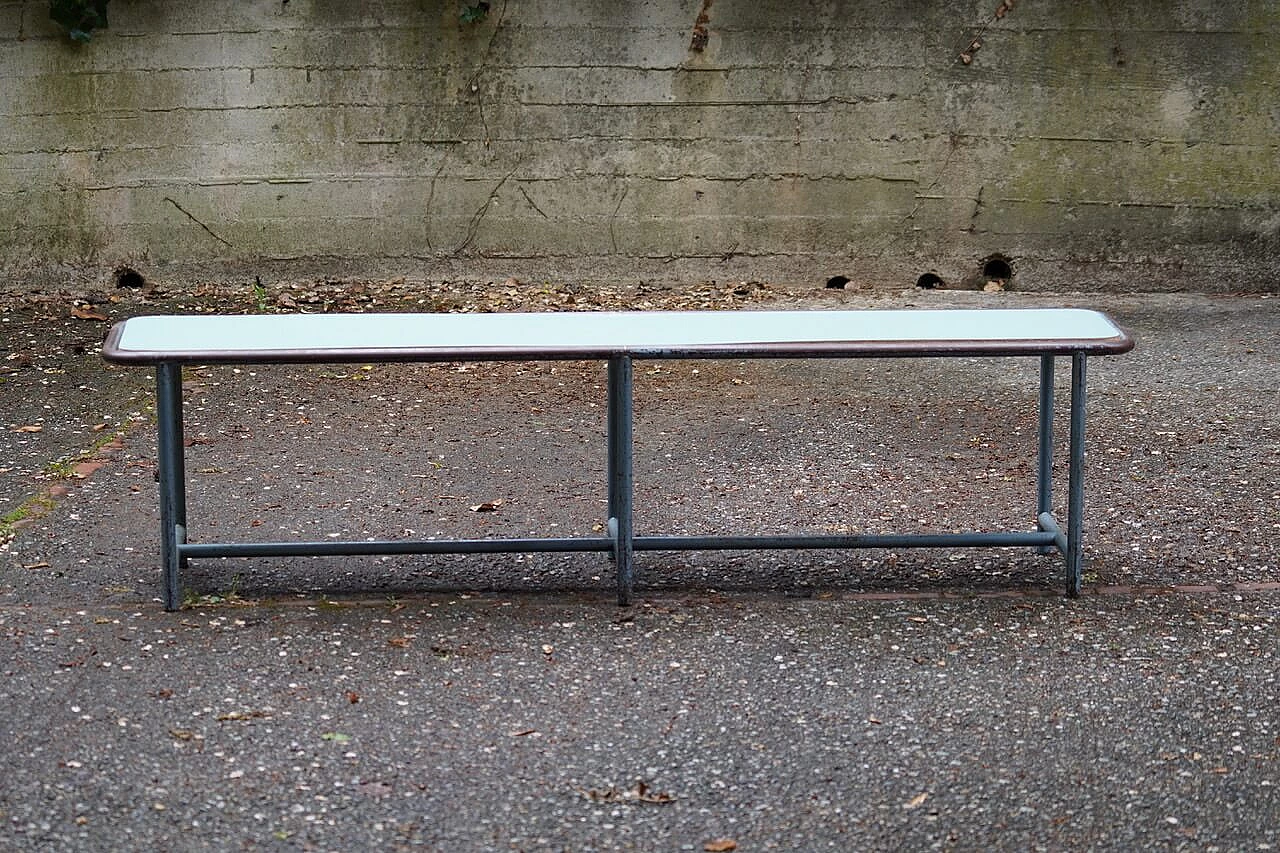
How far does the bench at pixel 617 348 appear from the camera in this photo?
11.4 ft

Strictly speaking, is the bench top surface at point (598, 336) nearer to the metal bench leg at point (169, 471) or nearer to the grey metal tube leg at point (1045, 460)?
the metal bench leg at point (169, 471)

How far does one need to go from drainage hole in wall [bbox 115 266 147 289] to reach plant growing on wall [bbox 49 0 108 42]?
3.81ft

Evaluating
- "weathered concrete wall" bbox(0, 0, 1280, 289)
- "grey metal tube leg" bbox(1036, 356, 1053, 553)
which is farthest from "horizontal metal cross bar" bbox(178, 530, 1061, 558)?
"weathered concrete wall" bbox(0, 0, 1280, 289)

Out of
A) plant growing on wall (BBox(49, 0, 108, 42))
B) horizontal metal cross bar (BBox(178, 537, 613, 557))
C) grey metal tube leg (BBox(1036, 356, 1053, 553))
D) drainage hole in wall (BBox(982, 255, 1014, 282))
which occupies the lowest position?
horizontal metal cross bar (BBox(178, 537, 613, 557))

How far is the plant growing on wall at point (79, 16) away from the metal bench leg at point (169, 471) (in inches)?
177

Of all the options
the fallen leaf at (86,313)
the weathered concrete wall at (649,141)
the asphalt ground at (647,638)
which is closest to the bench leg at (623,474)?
the asphalt ground at (647,638)

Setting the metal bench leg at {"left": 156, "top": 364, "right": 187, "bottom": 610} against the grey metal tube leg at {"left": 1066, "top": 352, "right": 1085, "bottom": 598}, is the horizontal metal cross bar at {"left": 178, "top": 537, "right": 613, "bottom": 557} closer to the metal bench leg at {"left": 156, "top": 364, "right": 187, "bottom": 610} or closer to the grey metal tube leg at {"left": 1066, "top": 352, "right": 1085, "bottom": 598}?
the metal bench leg at {"left": 156, "top": 364, "right": 187, "bottom": 610}

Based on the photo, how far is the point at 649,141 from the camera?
25.5 feet

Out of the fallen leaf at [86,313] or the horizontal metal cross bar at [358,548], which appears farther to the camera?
the fallen leaf at [86,313]

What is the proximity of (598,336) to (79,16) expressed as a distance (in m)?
4.98

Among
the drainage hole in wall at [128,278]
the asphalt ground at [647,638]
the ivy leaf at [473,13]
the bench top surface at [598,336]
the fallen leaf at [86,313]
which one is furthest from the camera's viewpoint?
the drainage hole in wall at [128,278]

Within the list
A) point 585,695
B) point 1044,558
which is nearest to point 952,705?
point 585,695

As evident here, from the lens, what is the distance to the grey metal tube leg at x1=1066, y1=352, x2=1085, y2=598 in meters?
3.64

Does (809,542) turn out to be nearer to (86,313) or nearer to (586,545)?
(586,545)
